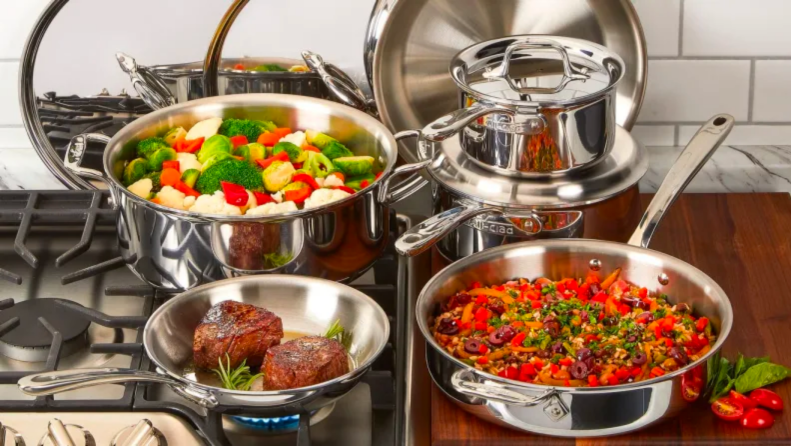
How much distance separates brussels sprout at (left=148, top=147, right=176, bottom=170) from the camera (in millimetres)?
1648

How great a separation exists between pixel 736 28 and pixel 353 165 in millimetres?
756

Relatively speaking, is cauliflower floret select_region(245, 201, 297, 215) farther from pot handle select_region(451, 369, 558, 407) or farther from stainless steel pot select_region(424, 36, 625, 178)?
pot handle select_region(451, 369, 558, 407)

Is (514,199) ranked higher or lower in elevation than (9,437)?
higher

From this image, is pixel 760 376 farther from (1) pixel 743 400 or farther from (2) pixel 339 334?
(2) pixel 339 334

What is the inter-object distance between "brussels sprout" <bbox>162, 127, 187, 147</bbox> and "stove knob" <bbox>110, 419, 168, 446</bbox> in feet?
1.91

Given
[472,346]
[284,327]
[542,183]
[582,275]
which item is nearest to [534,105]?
[542,183]

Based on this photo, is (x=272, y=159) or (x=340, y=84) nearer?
(x=272, y=159)

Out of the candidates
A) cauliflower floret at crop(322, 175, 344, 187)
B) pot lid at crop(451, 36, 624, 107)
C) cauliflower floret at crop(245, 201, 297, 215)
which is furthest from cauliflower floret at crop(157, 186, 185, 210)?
pot lid at crop(451, 36, 624, 107)

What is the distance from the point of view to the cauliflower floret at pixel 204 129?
171 cm

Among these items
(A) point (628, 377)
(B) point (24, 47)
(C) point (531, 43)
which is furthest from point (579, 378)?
(B) point (24, 47)

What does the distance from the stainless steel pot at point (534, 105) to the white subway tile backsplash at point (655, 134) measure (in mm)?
313

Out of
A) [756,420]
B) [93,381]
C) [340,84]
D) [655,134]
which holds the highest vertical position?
[340,84]

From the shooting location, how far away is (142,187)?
1.60m

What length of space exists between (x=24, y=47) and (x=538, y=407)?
3.88 feet
